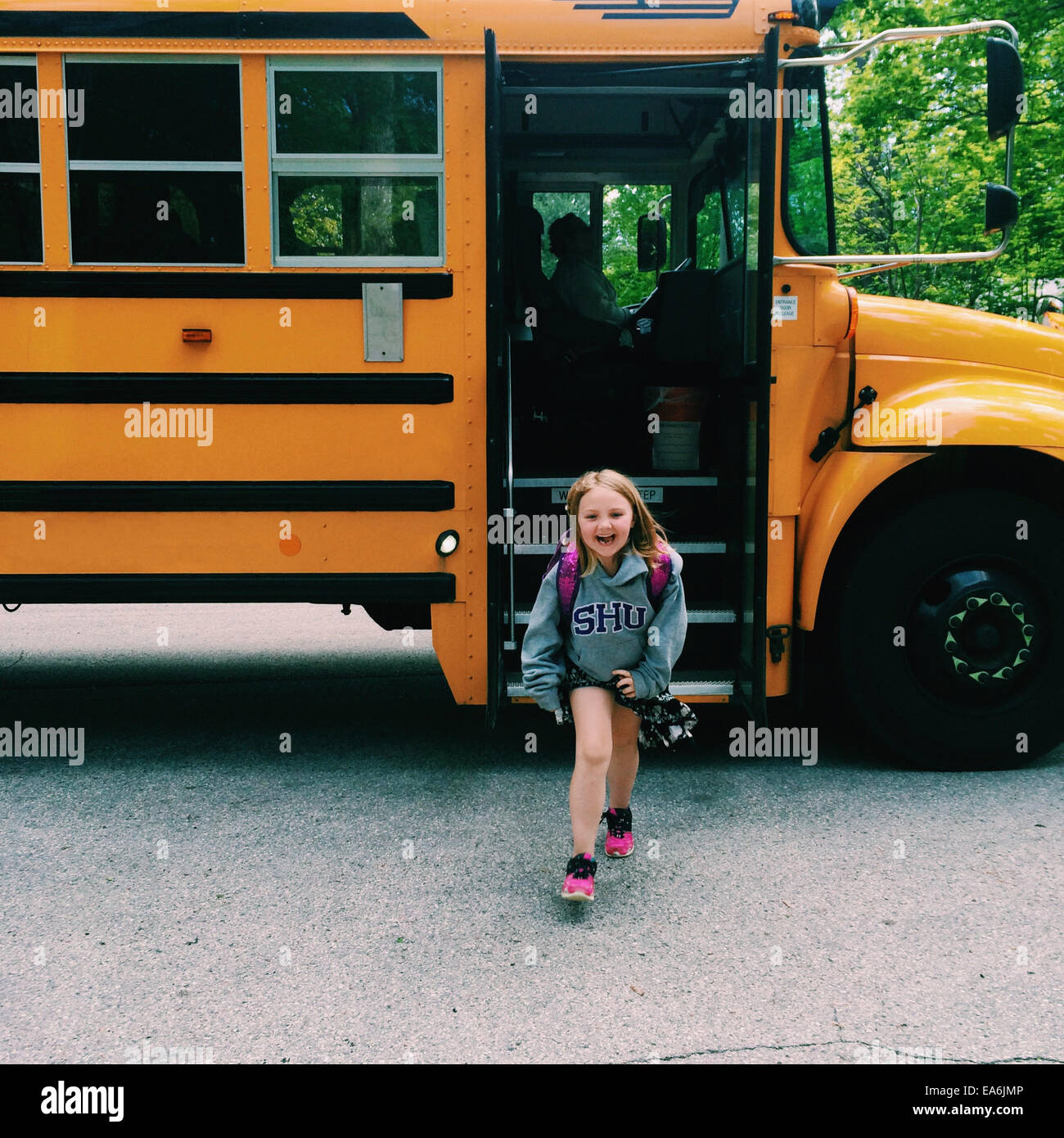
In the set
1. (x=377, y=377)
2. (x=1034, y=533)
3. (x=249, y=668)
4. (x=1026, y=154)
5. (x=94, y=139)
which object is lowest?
(x=249, y=668)

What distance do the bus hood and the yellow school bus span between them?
0.5 inches

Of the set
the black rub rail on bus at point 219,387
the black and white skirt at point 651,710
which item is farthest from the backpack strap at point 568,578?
the black rub rail on bus at point 219,387

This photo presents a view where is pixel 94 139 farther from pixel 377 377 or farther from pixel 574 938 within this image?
pixel 574 938

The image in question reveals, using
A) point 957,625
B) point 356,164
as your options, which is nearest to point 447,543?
point 356,164

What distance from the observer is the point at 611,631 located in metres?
2.94

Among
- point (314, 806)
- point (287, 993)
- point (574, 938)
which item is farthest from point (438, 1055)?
point (314, 806)

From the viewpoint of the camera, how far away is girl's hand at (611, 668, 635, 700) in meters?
2.88

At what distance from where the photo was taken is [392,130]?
364 cm

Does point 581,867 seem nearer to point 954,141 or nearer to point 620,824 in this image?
point 620,824

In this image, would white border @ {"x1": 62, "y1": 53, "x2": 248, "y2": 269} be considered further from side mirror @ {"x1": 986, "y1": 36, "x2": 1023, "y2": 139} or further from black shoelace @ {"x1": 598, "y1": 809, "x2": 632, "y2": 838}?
side mirror @ {"x1": 986, "y1": 36, "x2": 1023, "y2": 139}

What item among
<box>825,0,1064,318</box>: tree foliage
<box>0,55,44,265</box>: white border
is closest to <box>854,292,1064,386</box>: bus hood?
<box>0,55,44,265</box>: white border

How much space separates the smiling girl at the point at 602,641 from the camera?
286cm

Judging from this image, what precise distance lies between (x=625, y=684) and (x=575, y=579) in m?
0.31

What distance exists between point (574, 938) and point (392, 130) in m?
2.63
